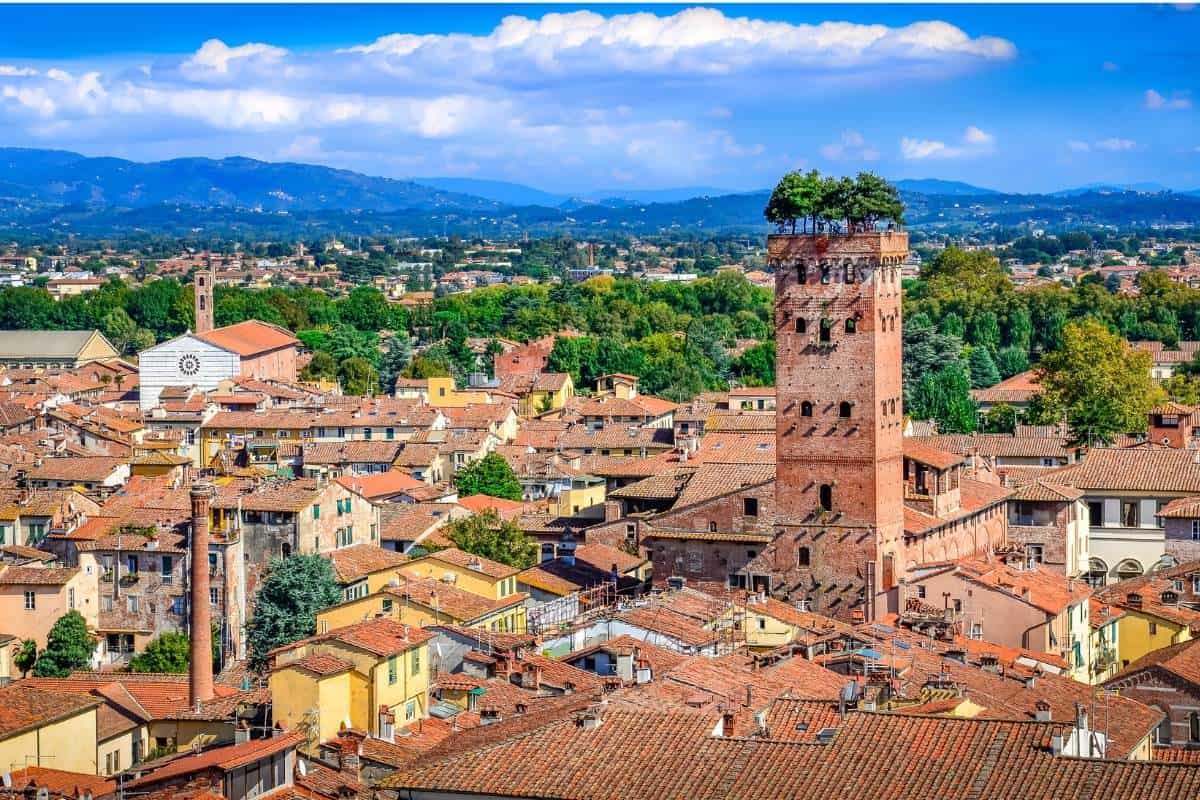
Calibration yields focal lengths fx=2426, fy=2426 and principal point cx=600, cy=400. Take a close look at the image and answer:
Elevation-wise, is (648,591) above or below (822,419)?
below

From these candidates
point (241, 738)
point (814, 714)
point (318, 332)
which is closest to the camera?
point (814, 714)

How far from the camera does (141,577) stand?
49.8m

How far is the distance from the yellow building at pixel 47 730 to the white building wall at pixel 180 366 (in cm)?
5827

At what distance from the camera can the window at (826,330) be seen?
4678cm

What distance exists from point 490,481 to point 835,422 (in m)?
19.1

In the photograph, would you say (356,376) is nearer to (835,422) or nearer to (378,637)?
(835,422)

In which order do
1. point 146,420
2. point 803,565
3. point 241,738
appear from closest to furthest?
point 241,738 < point 803,565 < point 146,420

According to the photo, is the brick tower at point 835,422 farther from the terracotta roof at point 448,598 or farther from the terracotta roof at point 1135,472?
the terracotta roof at point 1135,472

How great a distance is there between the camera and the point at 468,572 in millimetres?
45688

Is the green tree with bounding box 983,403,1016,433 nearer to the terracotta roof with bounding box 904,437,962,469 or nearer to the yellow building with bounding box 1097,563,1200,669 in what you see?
the terracotta roof with bounding box 904,437,962,469

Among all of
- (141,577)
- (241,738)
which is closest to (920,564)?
(141,577)

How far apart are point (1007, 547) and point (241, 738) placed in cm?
2379

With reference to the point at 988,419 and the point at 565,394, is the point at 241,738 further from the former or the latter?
the point at 565,394

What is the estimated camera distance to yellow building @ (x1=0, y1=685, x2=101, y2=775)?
1315 inches
